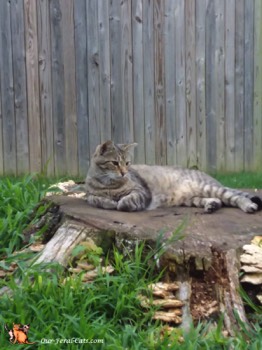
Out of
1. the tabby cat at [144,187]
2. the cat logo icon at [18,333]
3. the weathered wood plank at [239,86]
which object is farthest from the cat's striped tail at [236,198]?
the weathered wood plank at [239,86]

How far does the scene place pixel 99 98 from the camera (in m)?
6.99

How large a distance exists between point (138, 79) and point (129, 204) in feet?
9.77

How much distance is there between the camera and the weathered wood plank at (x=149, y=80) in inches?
277

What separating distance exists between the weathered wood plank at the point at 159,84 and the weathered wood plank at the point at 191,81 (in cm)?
31

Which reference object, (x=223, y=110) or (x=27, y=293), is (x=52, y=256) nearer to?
(x=27, y=293)

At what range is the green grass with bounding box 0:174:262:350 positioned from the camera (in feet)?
9.55

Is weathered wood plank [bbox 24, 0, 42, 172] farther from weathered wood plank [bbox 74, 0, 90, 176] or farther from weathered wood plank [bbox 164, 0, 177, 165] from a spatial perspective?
weathered wood plank [bbox 164, 0, 177, 165]

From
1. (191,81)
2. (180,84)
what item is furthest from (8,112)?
(191,81)

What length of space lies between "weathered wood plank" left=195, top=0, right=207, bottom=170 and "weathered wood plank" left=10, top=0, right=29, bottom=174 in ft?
6.77

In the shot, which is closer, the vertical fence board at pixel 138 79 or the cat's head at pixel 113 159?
the cat's head at pixel 113 159

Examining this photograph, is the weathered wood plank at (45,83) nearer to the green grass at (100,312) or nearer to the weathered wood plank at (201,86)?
the weathered wood plank at (201,86)

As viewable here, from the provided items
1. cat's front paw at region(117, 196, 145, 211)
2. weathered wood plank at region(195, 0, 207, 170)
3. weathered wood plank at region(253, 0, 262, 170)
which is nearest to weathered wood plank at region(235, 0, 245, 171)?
weathered wood plank at region(253, 0, 262, 170)

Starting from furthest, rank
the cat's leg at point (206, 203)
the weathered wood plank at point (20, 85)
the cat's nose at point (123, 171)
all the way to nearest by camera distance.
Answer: the weathered wood plank at point (20, 85) → the cat's nose at point (123, 171) → the cat's leg at point (206, 203)

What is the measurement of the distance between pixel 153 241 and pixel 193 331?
67 cm
